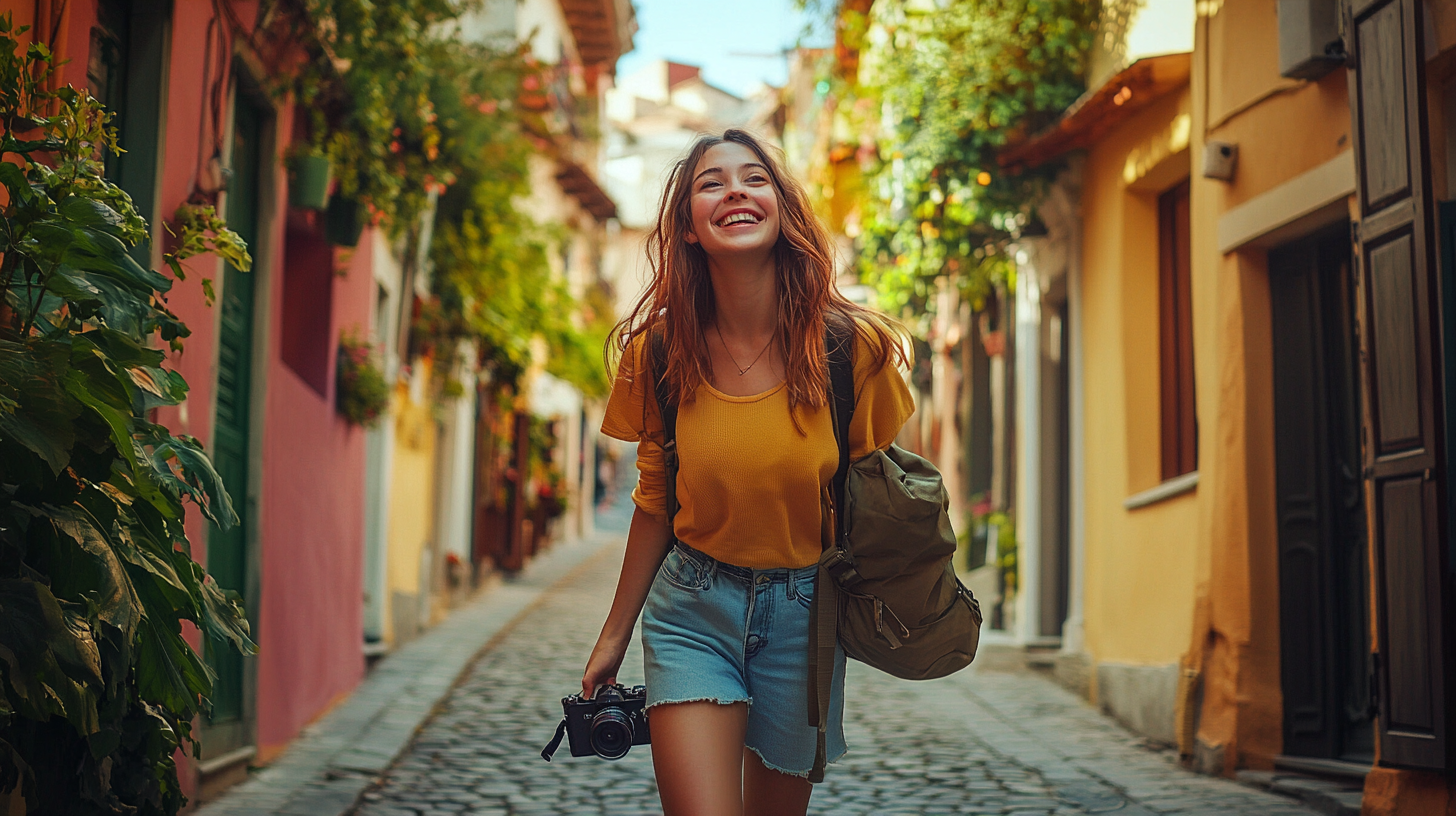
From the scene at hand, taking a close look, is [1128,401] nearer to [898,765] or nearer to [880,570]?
[898,765]

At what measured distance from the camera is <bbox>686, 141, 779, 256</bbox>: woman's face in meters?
3.08

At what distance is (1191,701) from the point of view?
7.23 metres

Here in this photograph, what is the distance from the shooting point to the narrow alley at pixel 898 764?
6.04 metres

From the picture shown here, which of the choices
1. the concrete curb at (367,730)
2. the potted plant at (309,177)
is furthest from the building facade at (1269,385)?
the potted plant at (309,177)

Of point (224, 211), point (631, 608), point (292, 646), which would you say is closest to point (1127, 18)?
point (224, 211)

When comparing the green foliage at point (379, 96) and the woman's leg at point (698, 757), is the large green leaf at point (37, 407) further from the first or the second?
the green foliage at point (379, 96)

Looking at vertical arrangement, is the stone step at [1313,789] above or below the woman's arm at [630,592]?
below

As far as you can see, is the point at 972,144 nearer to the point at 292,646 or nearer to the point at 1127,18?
the point at 1127,18

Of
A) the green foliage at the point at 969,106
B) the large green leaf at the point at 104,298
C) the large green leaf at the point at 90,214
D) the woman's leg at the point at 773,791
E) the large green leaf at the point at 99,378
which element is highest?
the green foliage at the point at 969,106

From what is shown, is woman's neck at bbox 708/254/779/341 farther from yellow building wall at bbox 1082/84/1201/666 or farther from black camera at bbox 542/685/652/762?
yellow building wall at bbox 1082/84/1201/666

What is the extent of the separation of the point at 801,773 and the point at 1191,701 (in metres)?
4.79

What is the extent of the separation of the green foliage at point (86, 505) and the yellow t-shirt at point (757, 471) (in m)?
1.08

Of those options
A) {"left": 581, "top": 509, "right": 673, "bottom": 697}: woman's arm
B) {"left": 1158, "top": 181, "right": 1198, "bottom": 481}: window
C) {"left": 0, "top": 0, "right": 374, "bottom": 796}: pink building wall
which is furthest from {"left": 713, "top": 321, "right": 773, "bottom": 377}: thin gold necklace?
{"left": 1158, "top": 181, "right": 1198, "bottom": 481}: window

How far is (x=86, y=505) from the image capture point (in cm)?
310
